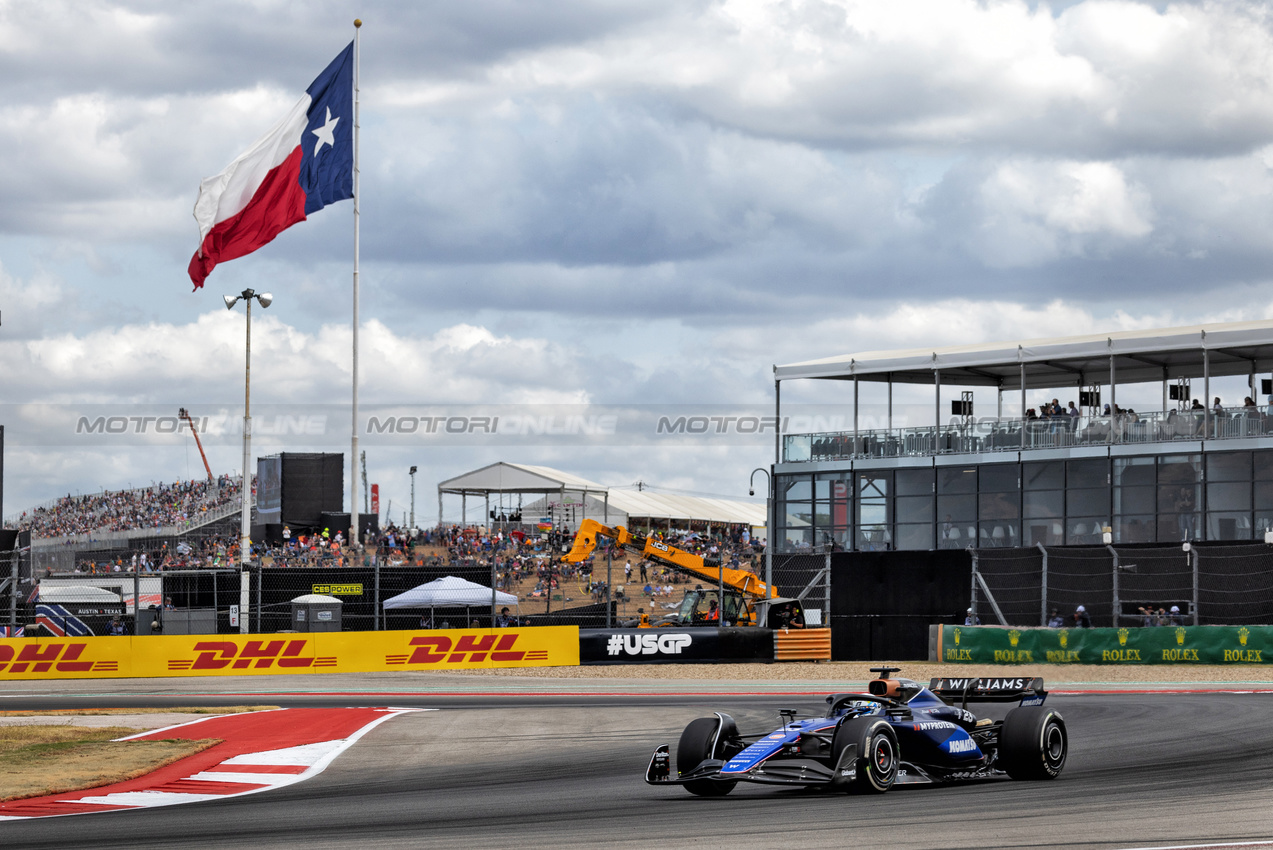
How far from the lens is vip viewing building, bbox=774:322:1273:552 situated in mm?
39656

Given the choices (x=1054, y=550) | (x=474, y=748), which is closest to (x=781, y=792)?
(x=474, y=748)

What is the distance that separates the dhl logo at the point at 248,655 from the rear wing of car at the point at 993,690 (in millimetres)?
22864

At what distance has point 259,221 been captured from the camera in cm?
3894

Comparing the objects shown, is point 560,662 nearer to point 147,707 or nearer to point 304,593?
point 304,593

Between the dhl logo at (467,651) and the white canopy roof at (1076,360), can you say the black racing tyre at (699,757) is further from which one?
the white canopy roof at (1076,360)

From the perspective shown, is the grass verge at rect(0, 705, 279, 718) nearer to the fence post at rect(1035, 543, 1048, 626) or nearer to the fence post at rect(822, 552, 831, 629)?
the fence post at rect(822, 552, 831, 629)

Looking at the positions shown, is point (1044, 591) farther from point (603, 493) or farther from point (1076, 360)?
point (603, 493)

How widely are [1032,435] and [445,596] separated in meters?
17.8

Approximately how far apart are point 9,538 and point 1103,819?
110ft

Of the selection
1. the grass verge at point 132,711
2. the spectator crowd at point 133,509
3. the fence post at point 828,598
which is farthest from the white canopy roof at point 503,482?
the grass verge at point 132,711

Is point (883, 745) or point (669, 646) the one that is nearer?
point (883, 745)

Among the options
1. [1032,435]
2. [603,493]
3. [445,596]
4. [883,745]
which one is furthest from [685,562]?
[603,493]

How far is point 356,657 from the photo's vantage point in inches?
1350

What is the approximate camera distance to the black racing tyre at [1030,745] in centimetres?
1295
